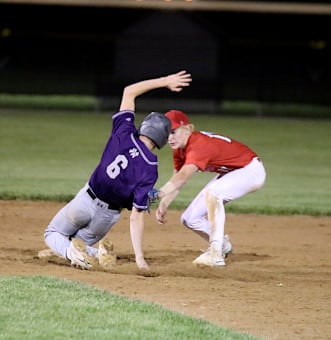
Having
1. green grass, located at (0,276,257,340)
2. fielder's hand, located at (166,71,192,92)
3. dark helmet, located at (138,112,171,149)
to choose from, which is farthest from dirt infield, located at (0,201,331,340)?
fielder's hand, located at (166,71,192,92)

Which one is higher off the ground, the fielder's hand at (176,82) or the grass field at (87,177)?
the fielder's hand at (176,82)

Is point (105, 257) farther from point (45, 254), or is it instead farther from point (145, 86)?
point (145, 86)

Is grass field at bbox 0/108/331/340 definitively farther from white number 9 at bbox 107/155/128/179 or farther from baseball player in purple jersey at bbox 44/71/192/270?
white number 9 at bbox 107/155/128/179

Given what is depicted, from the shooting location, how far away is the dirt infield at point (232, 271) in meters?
6.75

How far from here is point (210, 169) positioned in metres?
9.06

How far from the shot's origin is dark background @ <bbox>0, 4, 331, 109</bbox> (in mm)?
29328

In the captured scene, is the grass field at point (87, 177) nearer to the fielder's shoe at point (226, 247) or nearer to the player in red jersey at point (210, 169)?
the player in red jersey at point (210, 169)

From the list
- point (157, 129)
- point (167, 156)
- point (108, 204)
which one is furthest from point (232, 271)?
point (167, 156)

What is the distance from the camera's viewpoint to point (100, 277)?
782 centimetres

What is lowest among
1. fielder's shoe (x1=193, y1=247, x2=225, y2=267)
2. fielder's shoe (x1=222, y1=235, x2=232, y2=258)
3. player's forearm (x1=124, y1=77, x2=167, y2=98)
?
fielder's shoe (x1=222, y1=235, x2=232, y2=258)

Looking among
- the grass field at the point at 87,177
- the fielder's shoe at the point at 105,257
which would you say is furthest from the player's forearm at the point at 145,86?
the grass field at the point at 87,177

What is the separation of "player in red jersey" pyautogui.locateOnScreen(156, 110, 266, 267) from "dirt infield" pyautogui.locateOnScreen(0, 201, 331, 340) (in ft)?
0.92

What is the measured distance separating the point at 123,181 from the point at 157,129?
0.49 m

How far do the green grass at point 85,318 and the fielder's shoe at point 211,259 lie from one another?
1.81 meters
